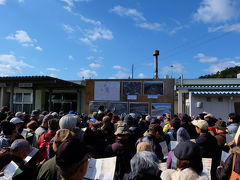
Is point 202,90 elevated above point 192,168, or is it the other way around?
point 202,90

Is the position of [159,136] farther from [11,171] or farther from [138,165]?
[11,171]

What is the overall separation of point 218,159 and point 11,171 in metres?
3.24

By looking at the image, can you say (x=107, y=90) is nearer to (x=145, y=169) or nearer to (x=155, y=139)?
(x=155, y=139)

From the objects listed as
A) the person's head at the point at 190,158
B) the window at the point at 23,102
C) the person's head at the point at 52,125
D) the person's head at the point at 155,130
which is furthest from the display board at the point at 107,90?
the person's head at the point at 190,158

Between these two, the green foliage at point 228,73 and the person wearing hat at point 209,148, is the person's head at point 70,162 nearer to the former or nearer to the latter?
the person wearing hat at point 209,148

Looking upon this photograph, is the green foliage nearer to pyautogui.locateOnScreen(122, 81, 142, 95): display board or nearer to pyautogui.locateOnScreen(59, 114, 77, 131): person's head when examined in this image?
pyautogui.locateOnScreen(122, 81, 142, 95): display board

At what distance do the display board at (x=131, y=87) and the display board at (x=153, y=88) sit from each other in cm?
55

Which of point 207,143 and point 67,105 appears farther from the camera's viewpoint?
point 67,105

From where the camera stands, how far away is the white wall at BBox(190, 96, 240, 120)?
42.1ft

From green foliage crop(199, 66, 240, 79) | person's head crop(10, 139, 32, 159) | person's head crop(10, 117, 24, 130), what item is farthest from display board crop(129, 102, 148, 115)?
green foliage crop(199, 66, 240, 79)

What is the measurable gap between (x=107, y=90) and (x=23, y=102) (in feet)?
32.7

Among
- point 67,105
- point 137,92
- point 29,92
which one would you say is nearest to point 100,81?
point 137,92

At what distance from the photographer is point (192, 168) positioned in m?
1.97

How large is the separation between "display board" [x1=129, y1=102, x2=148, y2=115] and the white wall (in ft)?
15.0
